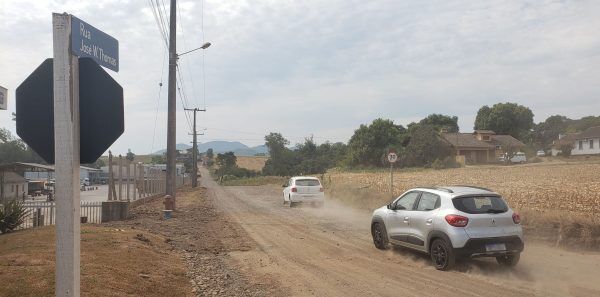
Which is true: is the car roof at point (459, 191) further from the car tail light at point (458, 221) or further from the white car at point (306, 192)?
the white car at point (306, 192)

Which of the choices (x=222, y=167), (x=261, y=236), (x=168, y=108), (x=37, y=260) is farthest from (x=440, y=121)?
(x=37, y=260)

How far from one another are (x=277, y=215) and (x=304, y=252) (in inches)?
378

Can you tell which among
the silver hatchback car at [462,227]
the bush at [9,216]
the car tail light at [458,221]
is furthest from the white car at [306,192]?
the car tail light at [458,221]

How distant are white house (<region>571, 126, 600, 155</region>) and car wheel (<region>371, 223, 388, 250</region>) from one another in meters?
70.2

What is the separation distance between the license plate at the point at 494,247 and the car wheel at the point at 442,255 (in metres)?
0.61

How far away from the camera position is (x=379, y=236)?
39.1ft

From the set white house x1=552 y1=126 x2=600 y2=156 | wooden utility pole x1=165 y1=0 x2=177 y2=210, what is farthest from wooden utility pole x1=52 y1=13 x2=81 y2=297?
white house x1=552 y1=126 x2=600 y2=156

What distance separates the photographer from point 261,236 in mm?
14359

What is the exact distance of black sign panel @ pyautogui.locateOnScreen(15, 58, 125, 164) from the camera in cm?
374

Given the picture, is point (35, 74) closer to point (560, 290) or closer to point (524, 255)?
point (560, 290)

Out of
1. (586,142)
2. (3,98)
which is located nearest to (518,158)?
(586,142)

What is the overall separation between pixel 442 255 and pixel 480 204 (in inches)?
46.5

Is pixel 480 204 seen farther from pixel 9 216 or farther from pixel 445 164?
pixel 445 164

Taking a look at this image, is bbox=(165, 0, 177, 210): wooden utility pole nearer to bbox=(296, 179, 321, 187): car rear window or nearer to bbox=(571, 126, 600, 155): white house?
bbox=(296, 179, 321, 187): car rear window
